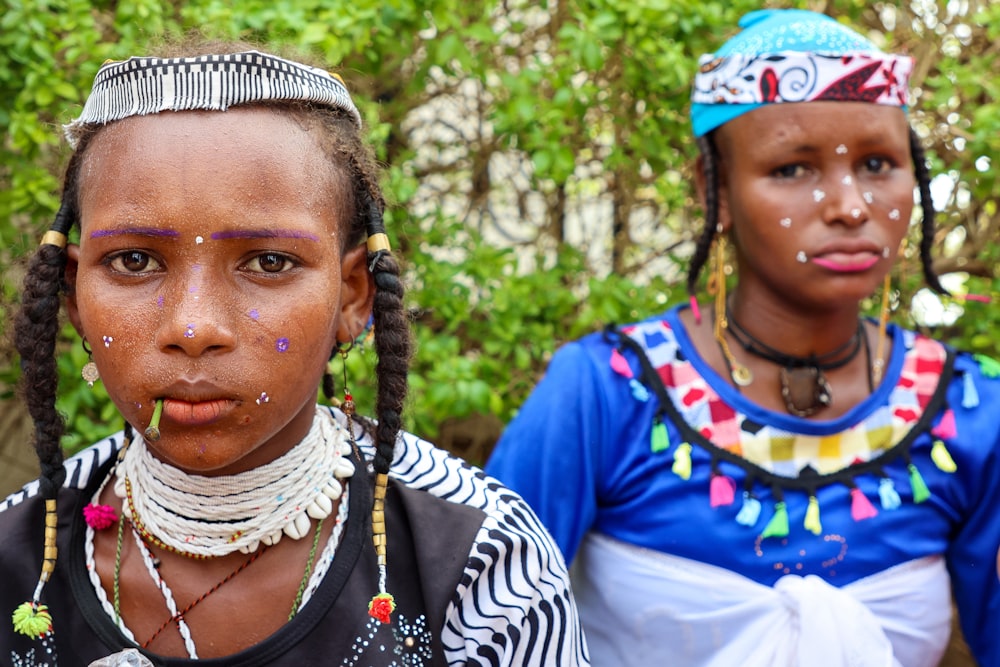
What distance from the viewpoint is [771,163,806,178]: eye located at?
2.52 metres

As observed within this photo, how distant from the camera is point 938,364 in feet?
8.78

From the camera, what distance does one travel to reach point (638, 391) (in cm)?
256

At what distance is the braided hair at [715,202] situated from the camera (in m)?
Result: 2.71

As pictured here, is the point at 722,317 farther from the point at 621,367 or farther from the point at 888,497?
the point at 888,497

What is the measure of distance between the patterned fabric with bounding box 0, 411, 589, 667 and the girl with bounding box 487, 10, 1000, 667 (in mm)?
637

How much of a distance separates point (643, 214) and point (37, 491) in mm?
2517

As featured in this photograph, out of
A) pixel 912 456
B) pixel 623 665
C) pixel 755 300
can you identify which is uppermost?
pixel 755 300

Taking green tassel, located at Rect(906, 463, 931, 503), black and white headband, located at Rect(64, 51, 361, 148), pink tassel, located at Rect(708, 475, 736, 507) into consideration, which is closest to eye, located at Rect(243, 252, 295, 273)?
black and white headband, located at Rect(64, 51, 361, 148)

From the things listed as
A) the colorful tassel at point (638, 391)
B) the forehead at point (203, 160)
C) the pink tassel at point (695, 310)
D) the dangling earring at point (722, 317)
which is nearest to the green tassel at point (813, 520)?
the dangling earring at point (722, 317)

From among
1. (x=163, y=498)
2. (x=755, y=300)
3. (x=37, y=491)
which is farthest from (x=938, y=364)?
(x=37, y=491)

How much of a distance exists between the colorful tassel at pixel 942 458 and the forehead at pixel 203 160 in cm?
A: 159

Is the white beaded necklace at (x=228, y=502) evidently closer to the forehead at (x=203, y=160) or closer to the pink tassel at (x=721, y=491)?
the forehead at (x=203, y=160)

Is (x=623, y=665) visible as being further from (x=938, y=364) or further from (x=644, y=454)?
(x=938, y=364)

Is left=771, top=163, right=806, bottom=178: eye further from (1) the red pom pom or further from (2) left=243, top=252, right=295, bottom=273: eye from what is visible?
(1) the red pom pom
